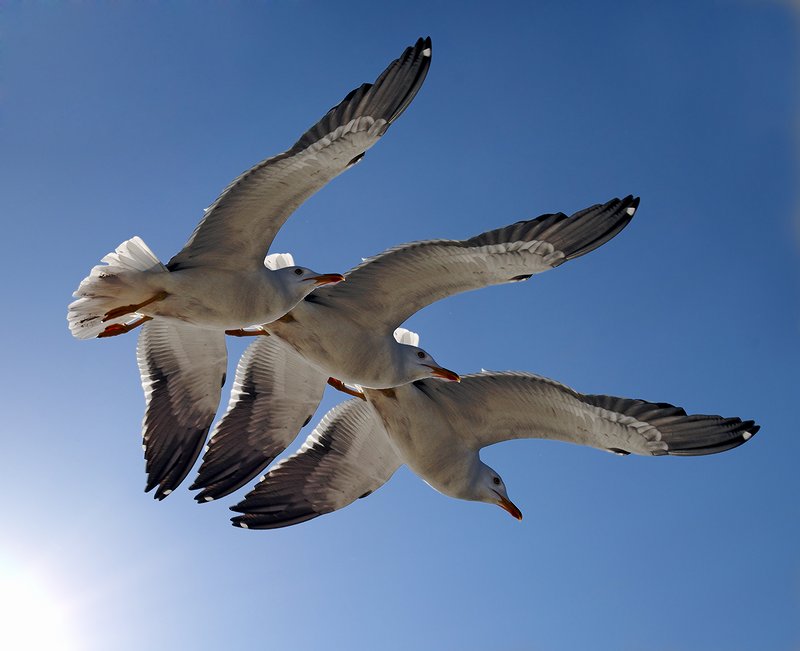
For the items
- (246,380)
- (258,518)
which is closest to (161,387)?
(246,380)

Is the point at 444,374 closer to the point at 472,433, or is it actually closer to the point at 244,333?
the point at 472,433

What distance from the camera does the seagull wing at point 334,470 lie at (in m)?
8.34

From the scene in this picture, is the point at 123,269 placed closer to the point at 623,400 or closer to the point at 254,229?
the point at 254,229

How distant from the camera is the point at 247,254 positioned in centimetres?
671

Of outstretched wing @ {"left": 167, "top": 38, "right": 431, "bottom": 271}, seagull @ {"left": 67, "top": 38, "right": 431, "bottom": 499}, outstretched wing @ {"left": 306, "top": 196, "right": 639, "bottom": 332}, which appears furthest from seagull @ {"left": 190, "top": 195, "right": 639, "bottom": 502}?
outstretched wing @ {"left": 167, "top": 38, "right": 431, "bottom": 271}

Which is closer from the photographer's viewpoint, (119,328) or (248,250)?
(248,250)

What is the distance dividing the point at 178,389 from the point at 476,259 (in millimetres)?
2940

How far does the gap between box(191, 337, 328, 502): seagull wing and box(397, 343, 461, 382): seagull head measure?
4.28ft

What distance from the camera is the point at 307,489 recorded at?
838cm

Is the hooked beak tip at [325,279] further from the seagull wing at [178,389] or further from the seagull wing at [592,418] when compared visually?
the seagull wing at [178,389]

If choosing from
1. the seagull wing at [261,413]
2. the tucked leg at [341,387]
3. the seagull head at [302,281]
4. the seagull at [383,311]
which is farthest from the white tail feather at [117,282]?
the tucked leg at [341,387]

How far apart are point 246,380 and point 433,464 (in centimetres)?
191

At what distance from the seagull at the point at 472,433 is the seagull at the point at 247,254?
1.27m

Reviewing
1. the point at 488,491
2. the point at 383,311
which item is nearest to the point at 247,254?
the point at 383,311
